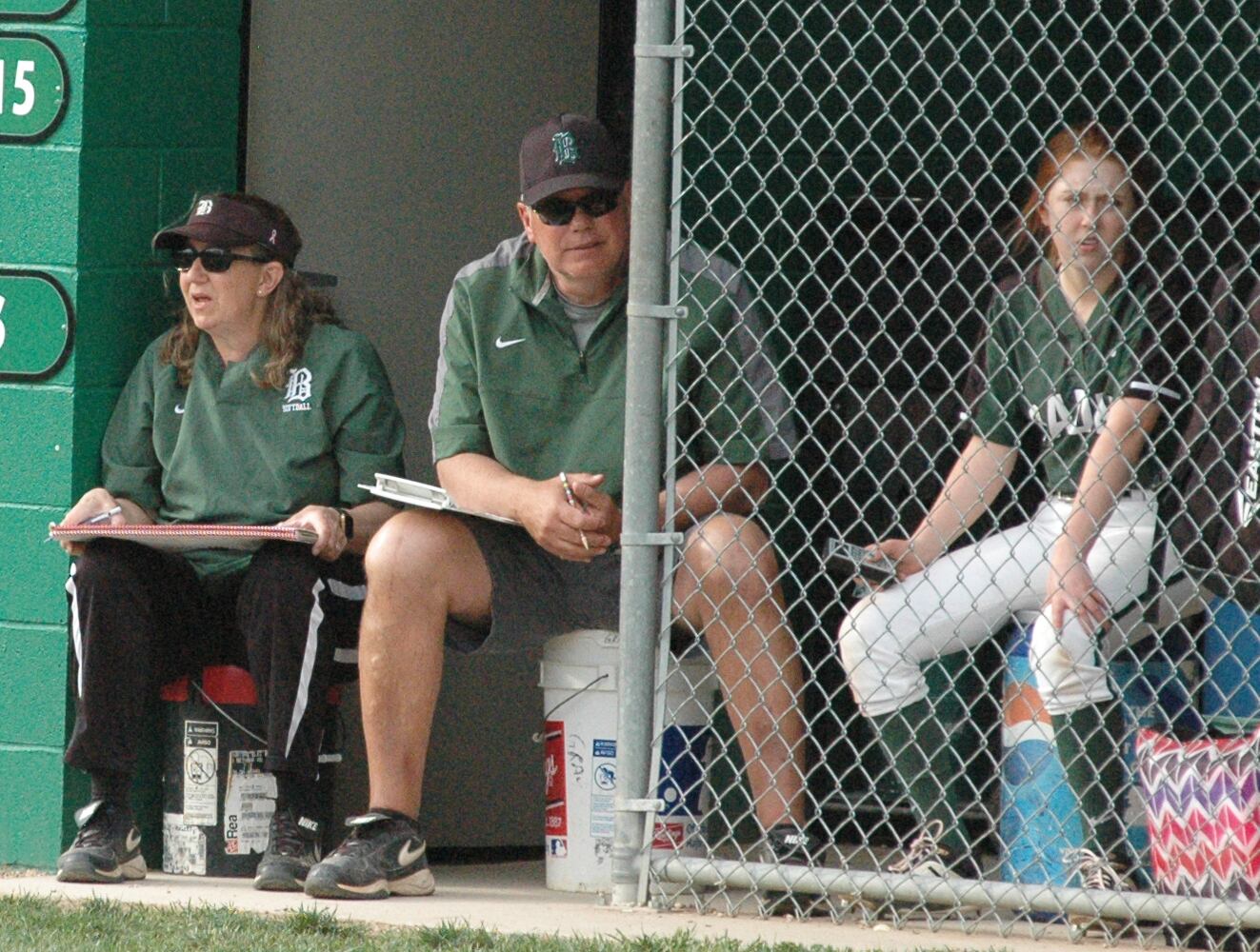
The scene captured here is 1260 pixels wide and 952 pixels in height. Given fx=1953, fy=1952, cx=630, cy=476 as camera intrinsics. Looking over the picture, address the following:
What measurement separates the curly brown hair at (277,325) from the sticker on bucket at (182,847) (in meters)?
1.12

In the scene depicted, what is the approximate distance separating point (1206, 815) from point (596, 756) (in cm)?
143

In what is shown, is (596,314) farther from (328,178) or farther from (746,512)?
(328,178)

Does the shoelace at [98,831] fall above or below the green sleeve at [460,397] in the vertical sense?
below

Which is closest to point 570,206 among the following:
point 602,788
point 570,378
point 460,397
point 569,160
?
point 569,160

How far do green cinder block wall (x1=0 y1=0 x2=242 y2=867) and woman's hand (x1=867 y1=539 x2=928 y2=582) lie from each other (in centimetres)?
197

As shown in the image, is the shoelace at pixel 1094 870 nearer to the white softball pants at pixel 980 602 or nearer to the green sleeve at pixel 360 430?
the white softball pants at pixel 980 602

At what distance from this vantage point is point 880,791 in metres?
5.56

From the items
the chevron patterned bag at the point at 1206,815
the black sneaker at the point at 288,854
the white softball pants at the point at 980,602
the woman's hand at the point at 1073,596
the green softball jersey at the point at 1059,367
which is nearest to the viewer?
the chevron patterned bag at the point at 1206,815

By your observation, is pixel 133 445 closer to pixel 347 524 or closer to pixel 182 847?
pixel 347 524

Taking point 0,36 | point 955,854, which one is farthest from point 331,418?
point 955,854

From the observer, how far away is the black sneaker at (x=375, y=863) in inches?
172

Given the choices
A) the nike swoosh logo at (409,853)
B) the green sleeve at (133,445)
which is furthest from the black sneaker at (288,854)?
the green sleeve at (133,445)

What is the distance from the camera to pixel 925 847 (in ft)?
14.4

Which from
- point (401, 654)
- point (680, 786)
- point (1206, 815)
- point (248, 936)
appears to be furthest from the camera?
point (680, 786)
